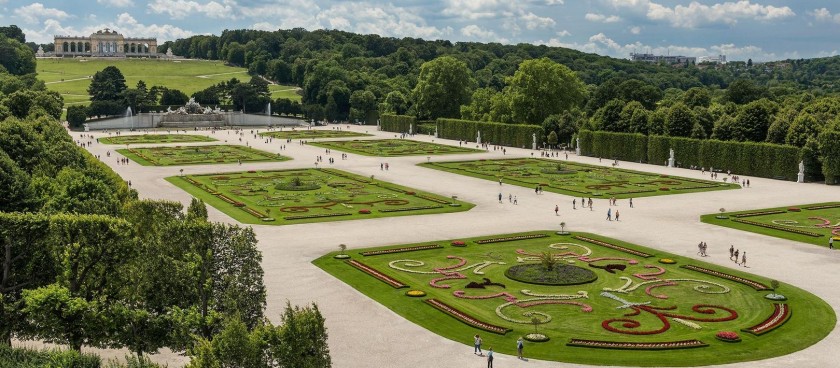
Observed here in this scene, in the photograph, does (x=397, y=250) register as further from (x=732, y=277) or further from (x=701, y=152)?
(x=701, y=152)

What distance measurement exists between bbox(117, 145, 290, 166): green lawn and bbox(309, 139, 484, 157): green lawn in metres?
11.4

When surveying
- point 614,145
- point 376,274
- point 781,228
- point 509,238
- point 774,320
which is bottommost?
Answer: point 376,274

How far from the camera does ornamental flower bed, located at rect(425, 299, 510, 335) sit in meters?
29.5

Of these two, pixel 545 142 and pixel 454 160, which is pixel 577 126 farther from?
pixel 454 160

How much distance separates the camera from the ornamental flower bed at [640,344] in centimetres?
2758

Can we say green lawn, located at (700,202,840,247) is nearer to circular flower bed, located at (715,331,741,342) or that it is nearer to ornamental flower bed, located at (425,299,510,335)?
circular flower bed, located at (715,331,741,342)

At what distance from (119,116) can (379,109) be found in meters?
52.4

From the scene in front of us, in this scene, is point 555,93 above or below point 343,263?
above

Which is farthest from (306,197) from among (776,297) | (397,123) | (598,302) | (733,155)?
(397,123)

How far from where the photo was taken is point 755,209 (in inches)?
2213

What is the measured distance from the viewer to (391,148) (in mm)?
106375

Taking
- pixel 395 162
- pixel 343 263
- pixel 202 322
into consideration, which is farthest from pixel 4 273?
pixel 395 162

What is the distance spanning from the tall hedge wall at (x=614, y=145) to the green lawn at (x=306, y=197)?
34307 millimetres

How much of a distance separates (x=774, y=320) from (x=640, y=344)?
6514 millimetres
